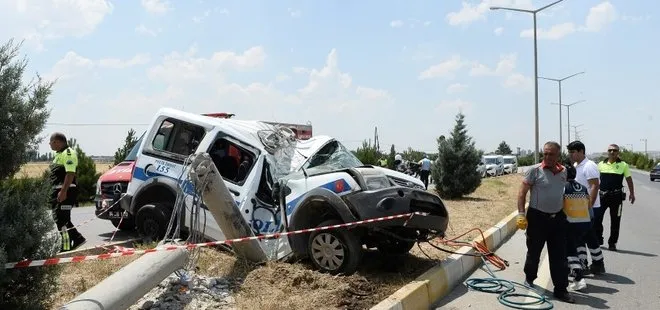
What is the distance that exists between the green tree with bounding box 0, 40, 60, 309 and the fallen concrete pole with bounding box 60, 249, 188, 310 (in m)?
0.30

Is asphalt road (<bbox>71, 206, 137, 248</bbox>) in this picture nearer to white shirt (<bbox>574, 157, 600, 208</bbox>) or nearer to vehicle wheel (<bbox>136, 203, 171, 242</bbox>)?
vehicle wheel (<bbox>136, 203, 171, 242</bbox>)

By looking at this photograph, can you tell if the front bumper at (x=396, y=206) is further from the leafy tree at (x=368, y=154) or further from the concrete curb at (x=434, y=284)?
the leafy tree at (x=368, y=154)

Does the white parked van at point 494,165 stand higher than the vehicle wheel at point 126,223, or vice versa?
the white parked van at point 494,165

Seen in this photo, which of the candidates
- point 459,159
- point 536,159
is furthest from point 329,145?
point 536,159

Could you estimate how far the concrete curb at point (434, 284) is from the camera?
17.2ft

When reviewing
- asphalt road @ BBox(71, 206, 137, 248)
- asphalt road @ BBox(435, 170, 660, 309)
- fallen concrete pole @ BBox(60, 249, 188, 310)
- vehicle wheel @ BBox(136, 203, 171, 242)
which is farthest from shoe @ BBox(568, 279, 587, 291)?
asphalt road @ BBox(71, 206, 137, 248)

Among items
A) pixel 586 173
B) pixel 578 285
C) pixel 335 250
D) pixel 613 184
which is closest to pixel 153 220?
pixel 335 250

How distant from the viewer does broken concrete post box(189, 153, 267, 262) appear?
241 inches

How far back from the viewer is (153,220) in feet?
25.2

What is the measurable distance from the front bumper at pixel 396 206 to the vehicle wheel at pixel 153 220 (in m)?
Answer: 2.76

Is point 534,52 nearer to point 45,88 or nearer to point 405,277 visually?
point 405,277

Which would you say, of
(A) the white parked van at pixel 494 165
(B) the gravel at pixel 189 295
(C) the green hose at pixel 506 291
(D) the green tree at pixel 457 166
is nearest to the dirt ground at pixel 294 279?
(B) the gravel at pixel 189 295

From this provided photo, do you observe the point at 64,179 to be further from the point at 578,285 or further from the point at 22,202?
the point at 578,285

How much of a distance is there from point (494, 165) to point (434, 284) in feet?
129
